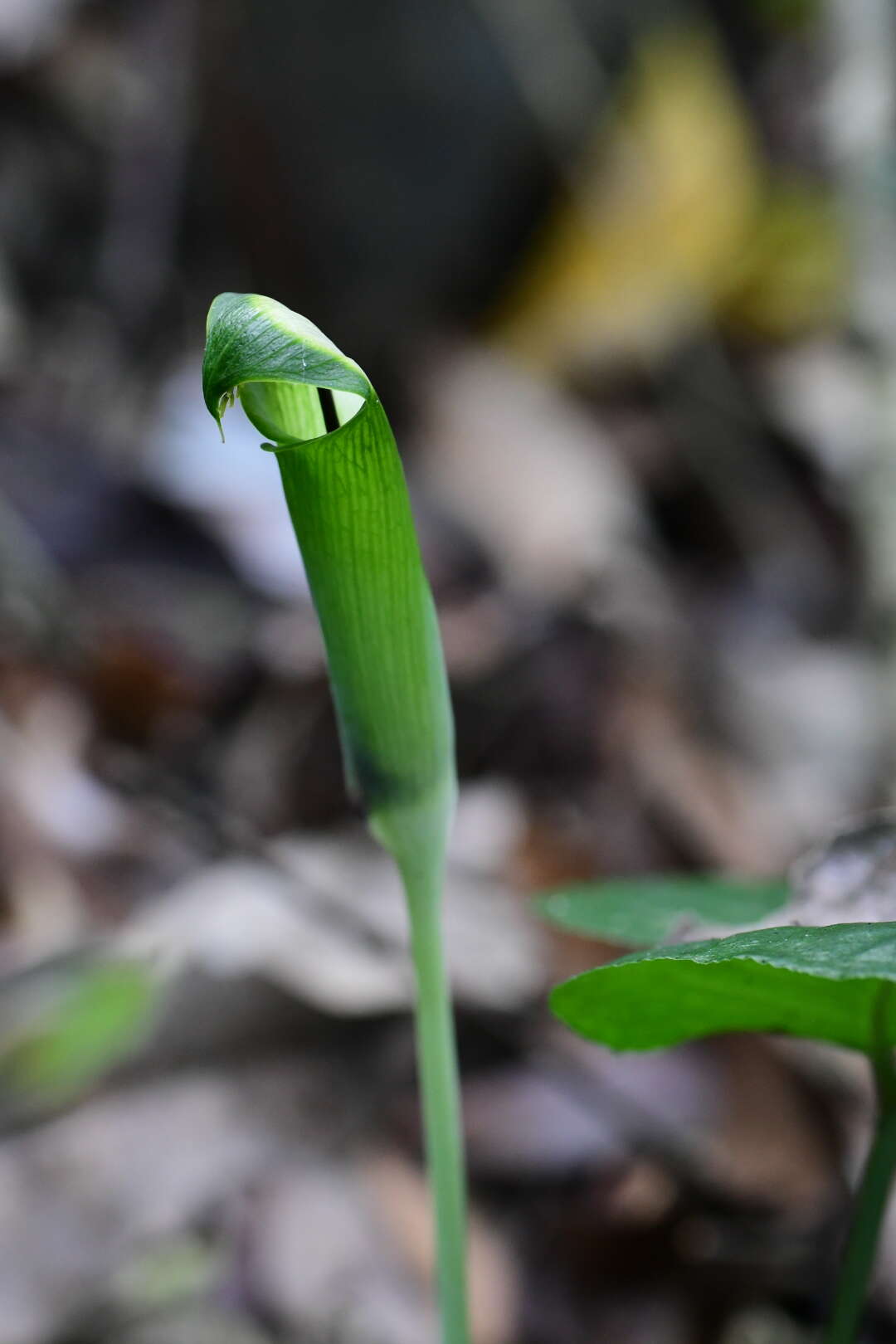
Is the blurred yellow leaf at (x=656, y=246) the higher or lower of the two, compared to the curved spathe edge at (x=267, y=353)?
higher

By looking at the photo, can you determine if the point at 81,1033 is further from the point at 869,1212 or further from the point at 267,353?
the point at 267,353

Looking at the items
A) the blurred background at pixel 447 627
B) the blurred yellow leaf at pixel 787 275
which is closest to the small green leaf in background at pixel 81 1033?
the blurred background at pixel 447 627

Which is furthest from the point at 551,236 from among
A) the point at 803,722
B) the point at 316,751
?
the point at 316,751

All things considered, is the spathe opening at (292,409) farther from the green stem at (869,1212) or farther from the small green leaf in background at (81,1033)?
the small green leaf in background at (81,1033)

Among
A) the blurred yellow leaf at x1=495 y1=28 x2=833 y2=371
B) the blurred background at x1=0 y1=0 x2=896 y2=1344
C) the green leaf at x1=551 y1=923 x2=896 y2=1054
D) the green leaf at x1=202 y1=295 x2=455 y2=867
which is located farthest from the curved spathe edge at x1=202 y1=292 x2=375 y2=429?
the blurred yellow leaf at x1=495 y1=28 x2=833 y2=371

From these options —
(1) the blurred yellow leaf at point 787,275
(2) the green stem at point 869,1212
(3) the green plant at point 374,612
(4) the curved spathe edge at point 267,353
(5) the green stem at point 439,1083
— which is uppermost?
(1) the blurred yellow leaf at point 787,275

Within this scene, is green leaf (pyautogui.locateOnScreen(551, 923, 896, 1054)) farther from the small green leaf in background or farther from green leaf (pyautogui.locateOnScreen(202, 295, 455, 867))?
the small green leaf in background

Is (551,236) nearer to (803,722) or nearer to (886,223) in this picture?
(886,223)
